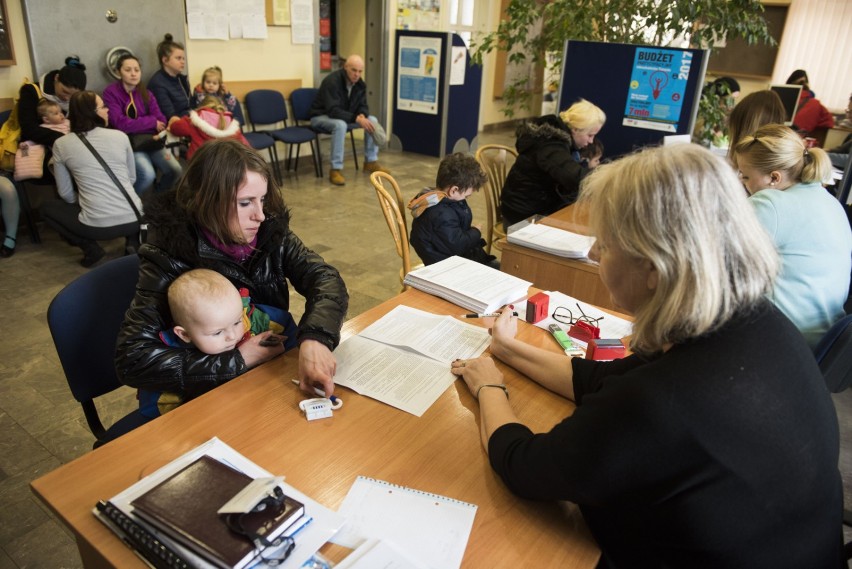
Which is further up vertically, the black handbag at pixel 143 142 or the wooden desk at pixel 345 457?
the wooden desk at pixel 345 457

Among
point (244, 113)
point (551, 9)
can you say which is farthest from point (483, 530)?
point (244, 113)

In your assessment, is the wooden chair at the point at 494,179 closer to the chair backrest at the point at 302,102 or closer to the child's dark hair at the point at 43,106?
the child's dark hair at the point at 43,106

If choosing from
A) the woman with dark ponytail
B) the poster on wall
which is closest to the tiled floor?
the woman with dark ponytail

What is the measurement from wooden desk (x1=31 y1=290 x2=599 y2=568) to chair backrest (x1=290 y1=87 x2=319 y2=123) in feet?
16.7

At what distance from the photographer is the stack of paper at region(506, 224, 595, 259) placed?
2.17 m

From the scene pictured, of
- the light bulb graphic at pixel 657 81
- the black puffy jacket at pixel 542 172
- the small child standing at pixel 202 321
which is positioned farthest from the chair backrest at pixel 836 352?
the light bulb graphic at pixel 657 81

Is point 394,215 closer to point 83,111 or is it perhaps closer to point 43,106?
point 83,111

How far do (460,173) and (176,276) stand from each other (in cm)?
138

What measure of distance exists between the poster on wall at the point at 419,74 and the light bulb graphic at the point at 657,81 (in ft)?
11.8

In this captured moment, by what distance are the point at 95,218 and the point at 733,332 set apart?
360cm

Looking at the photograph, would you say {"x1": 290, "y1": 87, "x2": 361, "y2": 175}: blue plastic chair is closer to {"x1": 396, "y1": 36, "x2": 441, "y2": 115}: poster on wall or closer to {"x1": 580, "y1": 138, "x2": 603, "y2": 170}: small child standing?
{"x1": 396, "y1": 36, "x2": 441, "y2": 115}: poster on wall

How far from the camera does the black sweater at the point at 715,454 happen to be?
78 centimetres

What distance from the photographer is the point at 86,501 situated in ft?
3.07

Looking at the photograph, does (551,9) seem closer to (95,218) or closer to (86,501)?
(95,218)
